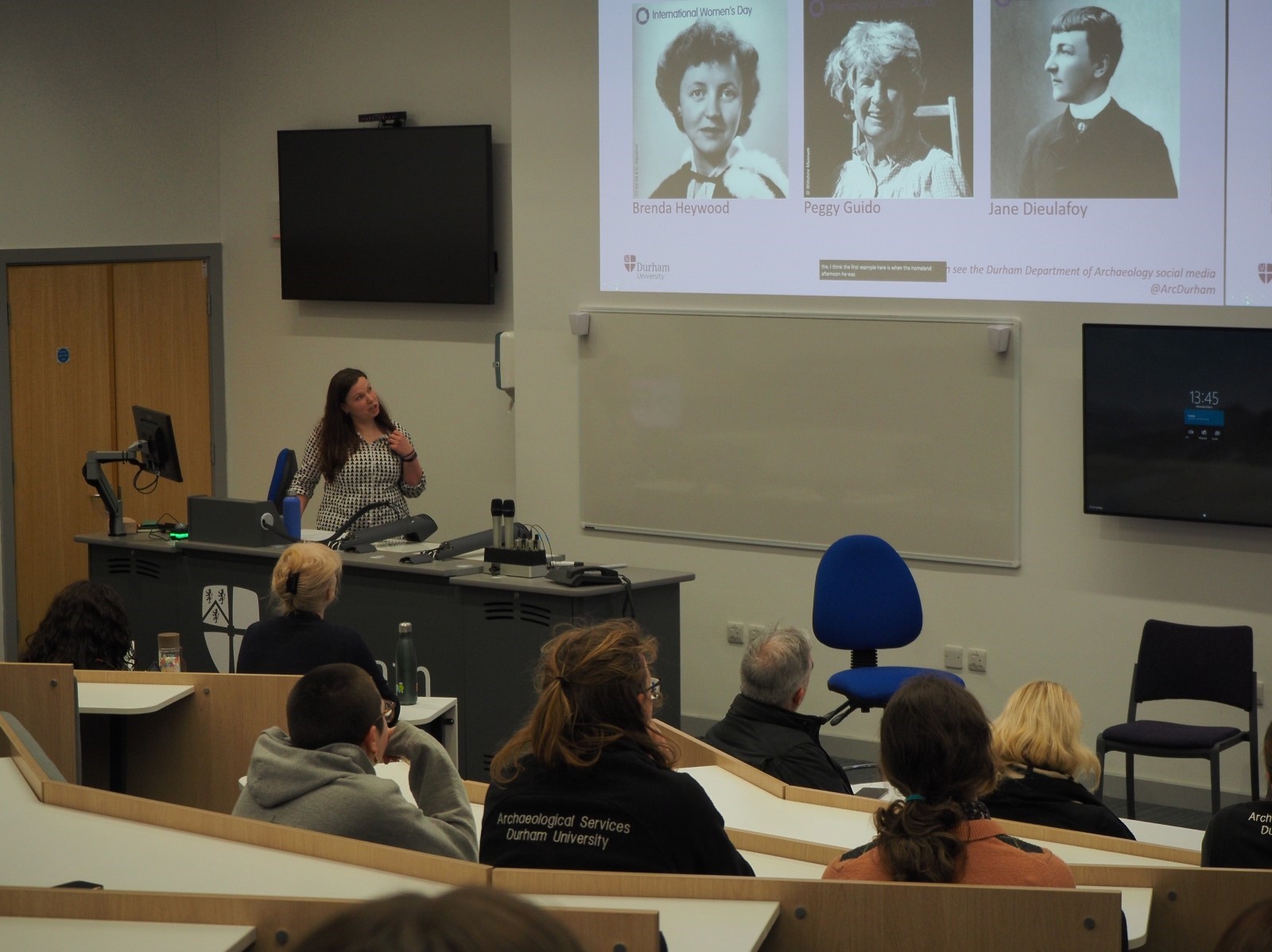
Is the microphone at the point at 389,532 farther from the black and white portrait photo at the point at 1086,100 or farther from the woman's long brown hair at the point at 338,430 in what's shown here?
the black and white portrait photo at the point at 1086,100

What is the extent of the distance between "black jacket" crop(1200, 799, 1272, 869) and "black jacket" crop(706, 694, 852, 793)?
110 cm

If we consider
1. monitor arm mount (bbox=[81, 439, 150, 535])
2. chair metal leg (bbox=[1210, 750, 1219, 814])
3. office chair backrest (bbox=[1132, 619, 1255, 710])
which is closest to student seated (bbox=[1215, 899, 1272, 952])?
chair metal leg (bbox=[1210, 750, 1219, 814])

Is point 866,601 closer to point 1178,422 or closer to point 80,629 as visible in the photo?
point 1178,422

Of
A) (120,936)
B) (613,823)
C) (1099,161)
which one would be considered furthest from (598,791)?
(1099,161)

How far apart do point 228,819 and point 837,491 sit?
13.5ft

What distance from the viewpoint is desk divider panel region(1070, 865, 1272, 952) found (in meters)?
2.27

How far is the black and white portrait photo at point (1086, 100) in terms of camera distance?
5.44 m

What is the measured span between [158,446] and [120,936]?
489 cm

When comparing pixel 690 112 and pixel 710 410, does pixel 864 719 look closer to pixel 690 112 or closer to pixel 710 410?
pixel 710 410

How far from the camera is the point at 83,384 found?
8148mm

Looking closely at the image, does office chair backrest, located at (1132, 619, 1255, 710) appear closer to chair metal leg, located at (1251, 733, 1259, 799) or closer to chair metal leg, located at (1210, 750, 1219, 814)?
chair metal leg, located at (1251, 733, 1259, 799)

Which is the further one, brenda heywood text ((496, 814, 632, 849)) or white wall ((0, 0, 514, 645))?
white wall ((0, 0, 514, 645))

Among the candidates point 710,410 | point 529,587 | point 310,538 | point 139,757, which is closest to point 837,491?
point 710,410

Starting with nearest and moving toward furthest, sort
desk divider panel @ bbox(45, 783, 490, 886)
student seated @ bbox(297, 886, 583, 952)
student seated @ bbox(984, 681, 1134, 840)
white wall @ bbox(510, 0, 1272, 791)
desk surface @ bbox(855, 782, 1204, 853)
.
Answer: student seated @ bbox(297, 886, 583, 952), desk divider panel @ bbox(45, 783, 490, 886), student seated @ bbox(984, 681, 1134, 840), desk surface @ bbox(855, 782, 1204, 853), white wall @ bbox(510, 0, 1272, 791)
